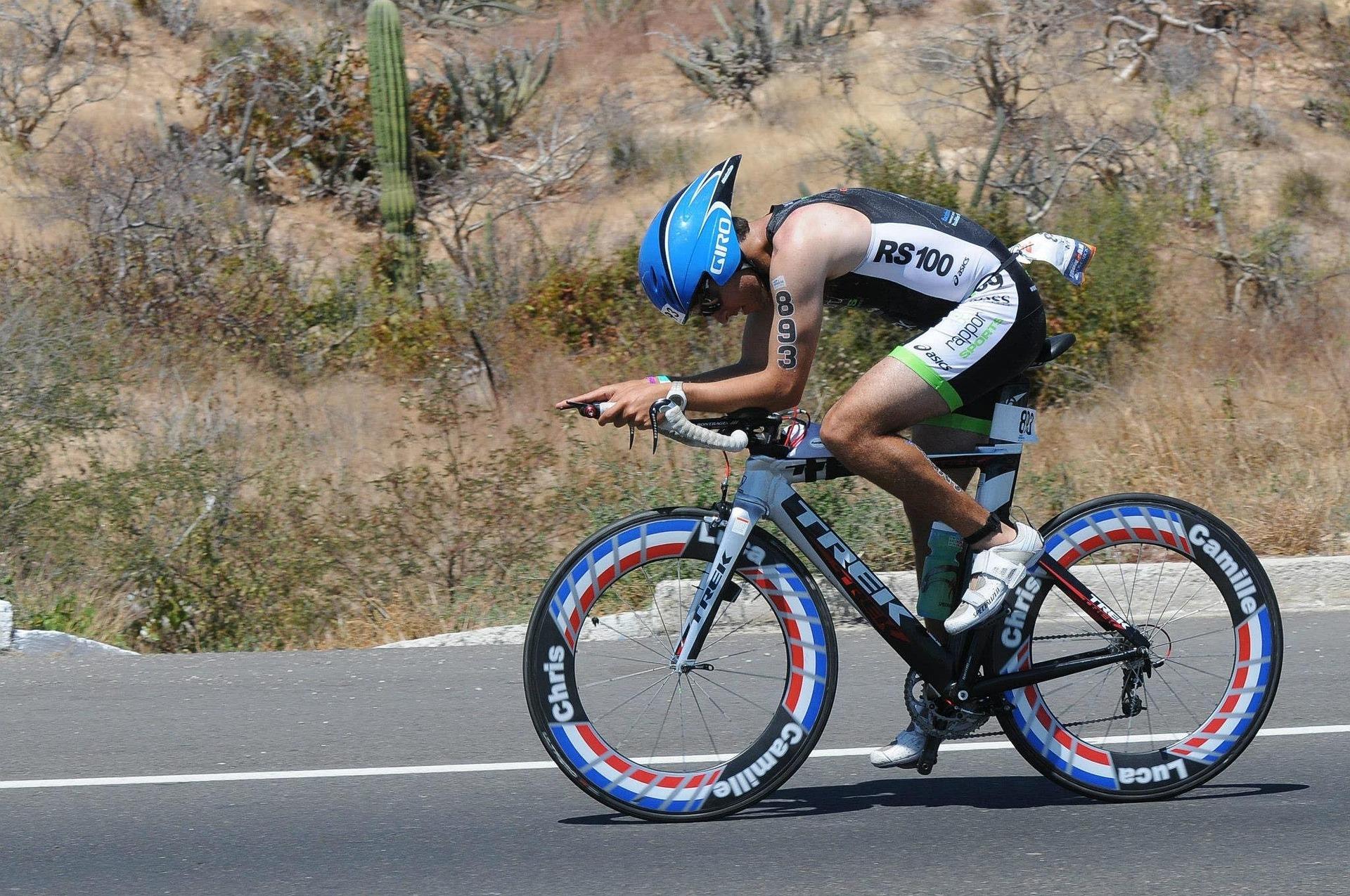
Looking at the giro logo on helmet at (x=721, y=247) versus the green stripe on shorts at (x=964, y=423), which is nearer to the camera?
the giro logo on helmet at (x=721, y=247)

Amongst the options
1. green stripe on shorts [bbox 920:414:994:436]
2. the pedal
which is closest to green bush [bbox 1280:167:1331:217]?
green stripe on shorts [bbox 920:414:994:436]

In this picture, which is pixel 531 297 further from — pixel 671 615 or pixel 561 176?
pixel 671 615

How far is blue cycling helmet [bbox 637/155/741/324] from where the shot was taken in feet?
12.9

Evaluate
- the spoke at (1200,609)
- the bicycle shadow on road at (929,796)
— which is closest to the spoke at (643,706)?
the bicycle shadow on road at (929,796)

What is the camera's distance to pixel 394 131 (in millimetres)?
17141

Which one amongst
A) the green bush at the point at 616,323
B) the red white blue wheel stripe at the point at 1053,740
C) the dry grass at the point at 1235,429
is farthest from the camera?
the green bush at the point at 616,323

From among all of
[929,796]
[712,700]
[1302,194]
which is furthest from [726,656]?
[1302,194]

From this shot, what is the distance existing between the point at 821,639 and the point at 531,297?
1020cm

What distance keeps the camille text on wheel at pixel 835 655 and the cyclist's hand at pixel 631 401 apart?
0.65 feet

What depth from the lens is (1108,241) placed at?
43.2 feet

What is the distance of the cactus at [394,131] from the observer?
51.9 feet

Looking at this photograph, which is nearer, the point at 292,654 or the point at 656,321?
the point at 292,654

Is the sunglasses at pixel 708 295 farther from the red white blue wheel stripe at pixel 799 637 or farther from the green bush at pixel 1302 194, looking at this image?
the green bush at pixel 1302 194

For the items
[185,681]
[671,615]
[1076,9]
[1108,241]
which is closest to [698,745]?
[671,615]
